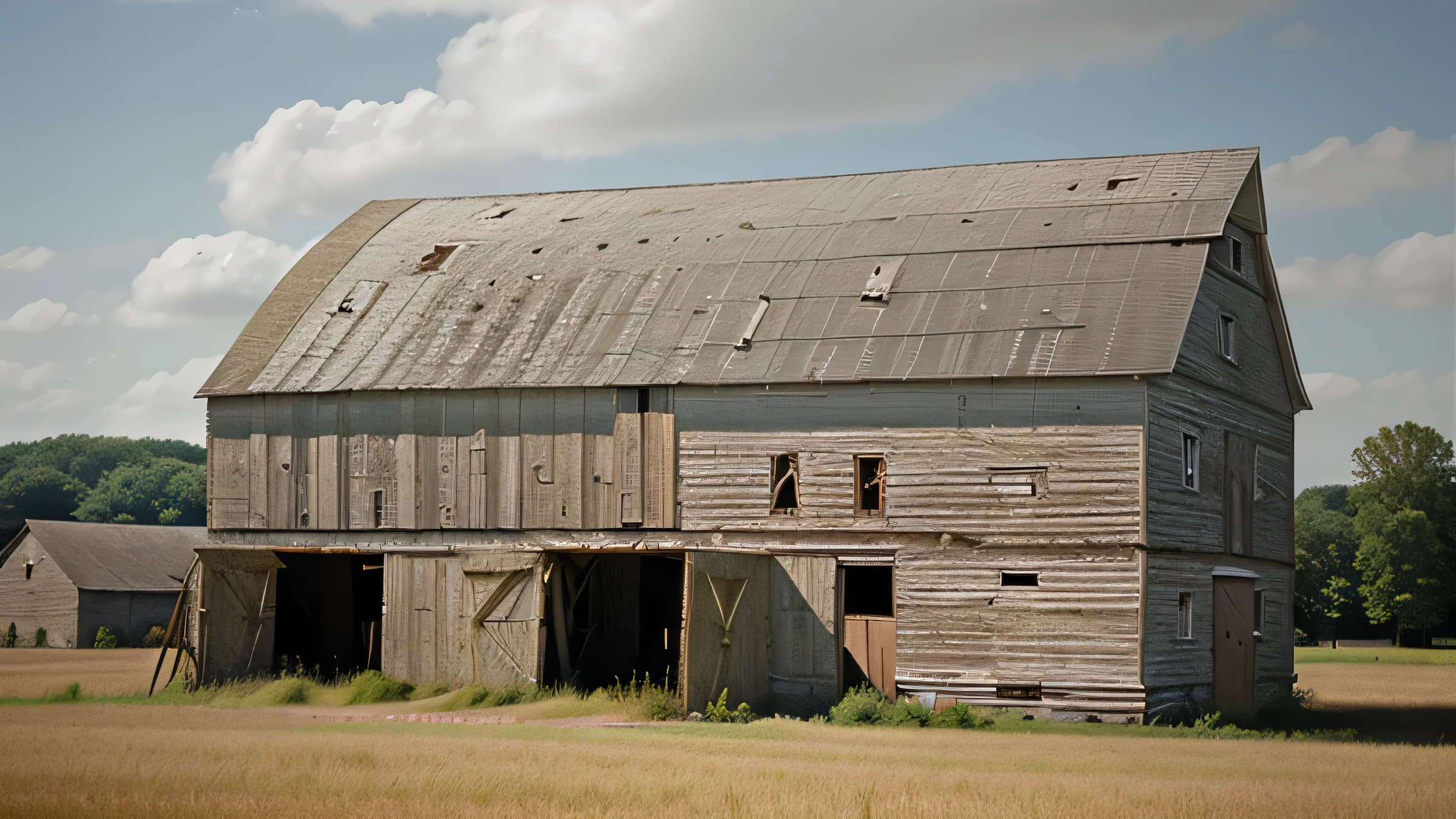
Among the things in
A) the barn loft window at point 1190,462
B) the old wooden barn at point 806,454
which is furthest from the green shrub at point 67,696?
the barn loft window at point 1190,462

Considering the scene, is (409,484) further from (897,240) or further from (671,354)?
(897,240)

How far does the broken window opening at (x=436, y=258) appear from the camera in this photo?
36.2m

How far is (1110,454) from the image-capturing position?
27234mm

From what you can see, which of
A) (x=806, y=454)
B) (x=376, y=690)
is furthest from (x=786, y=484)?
(x=376, y=690)

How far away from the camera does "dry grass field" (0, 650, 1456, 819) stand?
15.8 m

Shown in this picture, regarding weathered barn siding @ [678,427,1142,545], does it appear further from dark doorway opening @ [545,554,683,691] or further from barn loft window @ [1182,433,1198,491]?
dark doorway opening @ [545,554,683,691]

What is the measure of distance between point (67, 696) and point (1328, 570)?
227 ft

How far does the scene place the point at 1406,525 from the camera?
6669 cm

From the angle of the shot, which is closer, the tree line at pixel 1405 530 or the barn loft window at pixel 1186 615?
the barn loft window at pixel 1186 615

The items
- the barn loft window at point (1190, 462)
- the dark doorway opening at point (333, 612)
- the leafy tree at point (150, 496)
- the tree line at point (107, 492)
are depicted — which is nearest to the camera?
the barn loft window at point (1190, 462)

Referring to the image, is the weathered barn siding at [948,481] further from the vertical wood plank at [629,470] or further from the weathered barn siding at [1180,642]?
the weathered barn siding at [1180,642]

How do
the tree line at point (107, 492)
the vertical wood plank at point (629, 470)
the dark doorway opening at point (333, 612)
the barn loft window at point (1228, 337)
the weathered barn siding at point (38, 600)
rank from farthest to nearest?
the tree line at point (107, 492) → the weathered barn siding at point (38, 600) → the dark doorway opening at point (333, 612) → the barn loft window at point (1228, 337) → the vertical wood plank at point (629, 470)

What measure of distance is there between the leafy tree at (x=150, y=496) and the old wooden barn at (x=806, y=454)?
265ft

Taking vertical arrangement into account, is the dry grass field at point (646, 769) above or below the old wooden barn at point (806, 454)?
below
